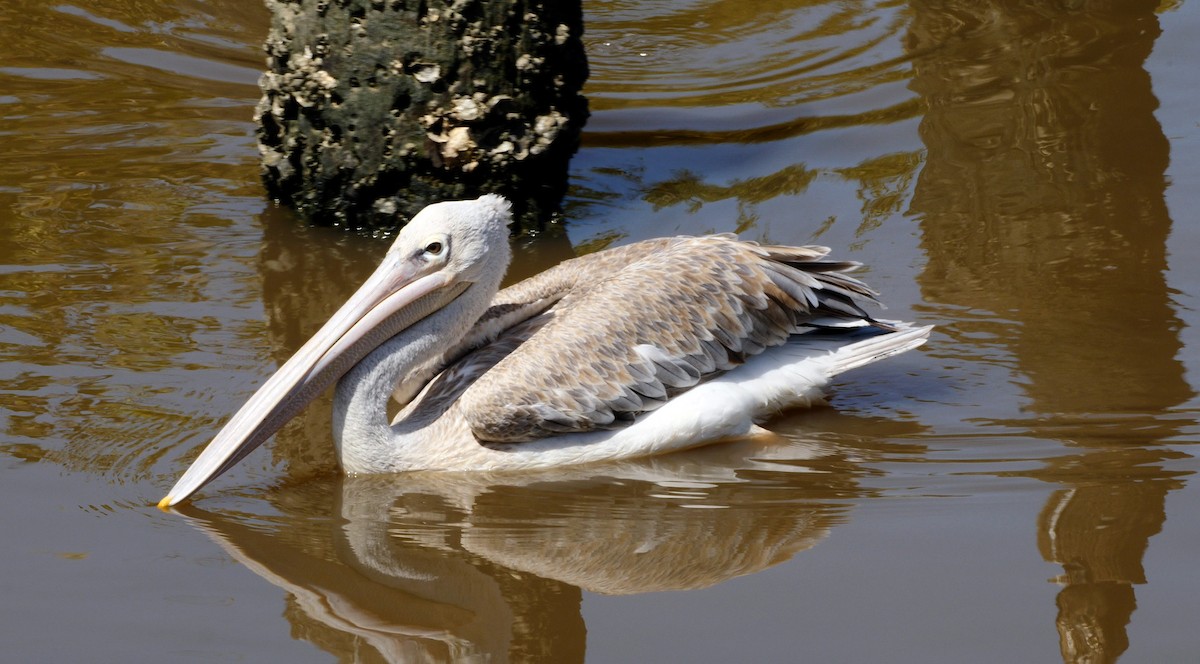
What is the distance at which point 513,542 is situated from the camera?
398 cm

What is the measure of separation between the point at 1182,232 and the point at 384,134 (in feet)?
11.6

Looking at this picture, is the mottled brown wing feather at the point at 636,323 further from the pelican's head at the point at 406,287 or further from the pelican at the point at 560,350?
the pelican's head at the point at 406,287

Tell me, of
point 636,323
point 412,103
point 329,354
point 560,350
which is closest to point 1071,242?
point 636,323

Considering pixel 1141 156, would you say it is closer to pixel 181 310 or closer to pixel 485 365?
pixel 485 365

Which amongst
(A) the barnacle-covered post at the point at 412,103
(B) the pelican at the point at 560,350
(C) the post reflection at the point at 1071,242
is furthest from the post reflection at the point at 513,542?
(A) the barnacle-covered post at the point at 412,103

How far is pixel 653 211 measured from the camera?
21.9 ft

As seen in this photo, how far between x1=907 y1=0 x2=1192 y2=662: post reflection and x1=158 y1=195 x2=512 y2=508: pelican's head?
1907mm

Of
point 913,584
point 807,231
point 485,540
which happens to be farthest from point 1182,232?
point 485,540

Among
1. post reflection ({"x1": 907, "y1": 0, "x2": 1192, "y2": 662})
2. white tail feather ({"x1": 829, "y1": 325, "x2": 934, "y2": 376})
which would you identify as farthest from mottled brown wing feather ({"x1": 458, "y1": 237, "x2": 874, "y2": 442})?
post reflection ({"x1": 907, "y1": 0, "x2": 1192, "y2": 662})

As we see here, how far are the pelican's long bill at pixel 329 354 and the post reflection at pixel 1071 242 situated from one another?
2.07 m

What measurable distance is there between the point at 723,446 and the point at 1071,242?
224cm

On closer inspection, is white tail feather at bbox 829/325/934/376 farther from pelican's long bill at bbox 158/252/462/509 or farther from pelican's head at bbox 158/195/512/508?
pelican's long bill at bbox 158/252/462/509

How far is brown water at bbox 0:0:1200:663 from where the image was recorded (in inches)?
140

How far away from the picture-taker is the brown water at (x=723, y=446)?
356 centimetres
